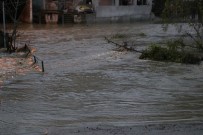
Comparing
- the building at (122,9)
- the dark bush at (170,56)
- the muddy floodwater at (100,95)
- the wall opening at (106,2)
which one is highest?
the wall opening at (106,2)

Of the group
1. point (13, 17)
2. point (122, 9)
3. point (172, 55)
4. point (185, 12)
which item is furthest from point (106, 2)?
point (185, 12)

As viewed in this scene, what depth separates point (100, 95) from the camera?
13.7 metres

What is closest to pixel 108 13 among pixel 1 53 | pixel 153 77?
pixel 1 53

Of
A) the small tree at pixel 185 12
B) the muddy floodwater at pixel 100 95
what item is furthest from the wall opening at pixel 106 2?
the small tree at pixel 185 12

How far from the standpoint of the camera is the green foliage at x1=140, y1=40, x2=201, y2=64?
788 inches

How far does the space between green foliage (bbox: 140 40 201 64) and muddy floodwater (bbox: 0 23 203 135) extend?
508mm

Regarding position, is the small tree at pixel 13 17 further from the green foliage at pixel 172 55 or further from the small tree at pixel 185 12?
the small tree at pixel 185 12

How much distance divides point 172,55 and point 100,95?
25.0 feet

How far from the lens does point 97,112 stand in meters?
11.5

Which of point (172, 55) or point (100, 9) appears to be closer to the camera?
point (172, 55)

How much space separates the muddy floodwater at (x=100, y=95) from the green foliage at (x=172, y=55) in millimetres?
508

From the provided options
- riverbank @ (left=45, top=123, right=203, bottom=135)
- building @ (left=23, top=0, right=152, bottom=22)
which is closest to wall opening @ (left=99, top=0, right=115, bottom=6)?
building @ (left=23, top=0, right=152, bottom=22)

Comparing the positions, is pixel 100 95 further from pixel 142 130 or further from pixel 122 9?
pixel 122 9

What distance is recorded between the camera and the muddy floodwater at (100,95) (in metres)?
10.4
